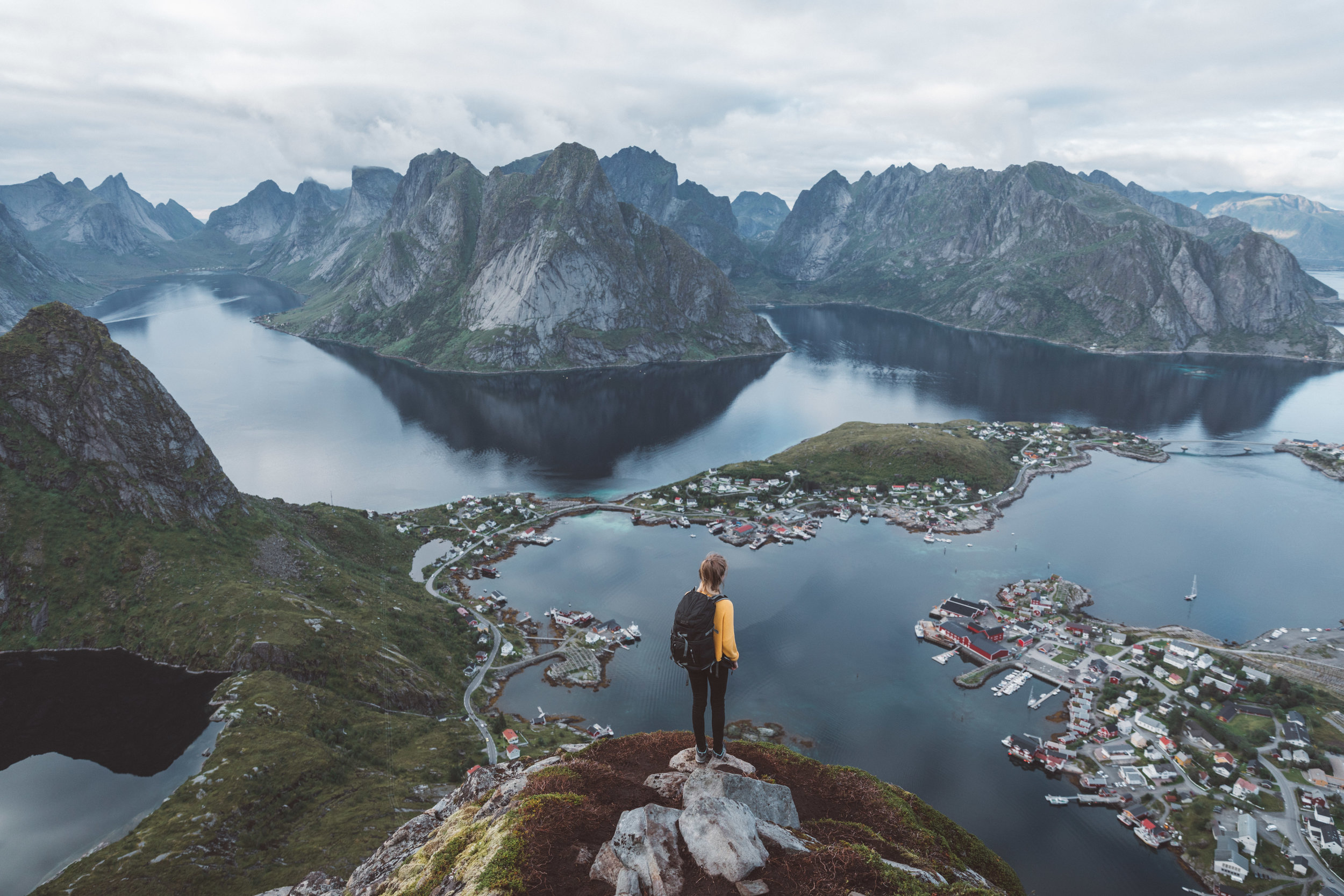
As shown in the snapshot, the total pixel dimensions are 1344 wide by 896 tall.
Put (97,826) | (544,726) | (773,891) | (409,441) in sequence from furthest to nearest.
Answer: (409,441), (544,726), (97,826), (773,891)

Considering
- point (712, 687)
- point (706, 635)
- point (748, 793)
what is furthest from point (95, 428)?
point (748, 793)

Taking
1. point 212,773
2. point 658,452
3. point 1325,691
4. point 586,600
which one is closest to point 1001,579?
point 1325,691

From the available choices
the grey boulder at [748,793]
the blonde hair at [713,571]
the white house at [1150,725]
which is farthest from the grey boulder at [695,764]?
the white house at [1150,725]

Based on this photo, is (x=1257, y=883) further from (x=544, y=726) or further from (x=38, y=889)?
(x=38, y=889)

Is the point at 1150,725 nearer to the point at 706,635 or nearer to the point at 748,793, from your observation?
the point at 748,793

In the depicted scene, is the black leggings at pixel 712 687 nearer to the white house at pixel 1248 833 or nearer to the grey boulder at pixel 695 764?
the grey boulder at pixel 695 764

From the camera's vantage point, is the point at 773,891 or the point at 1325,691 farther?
the point at 1325,691

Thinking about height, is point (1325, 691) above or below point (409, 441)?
below
